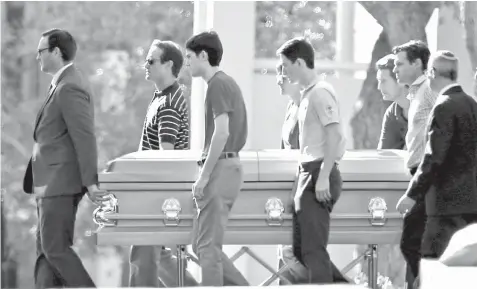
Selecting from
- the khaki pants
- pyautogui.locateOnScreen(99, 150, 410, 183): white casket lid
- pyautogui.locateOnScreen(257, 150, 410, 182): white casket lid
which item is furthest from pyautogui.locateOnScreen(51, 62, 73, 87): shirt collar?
pyautogui.locateOnScreen(257, 150, 410, 182): white casket lid

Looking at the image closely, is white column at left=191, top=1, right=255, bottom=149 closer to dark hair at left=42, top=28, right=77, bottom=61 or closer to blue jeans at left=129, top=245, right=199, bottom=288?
blue jeans at left=129, top=245, right=199, bottom=288

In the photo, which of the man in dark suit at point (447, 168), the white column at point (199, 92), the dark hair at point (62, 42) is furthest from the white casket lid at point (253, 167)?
the white column at point (199, 92)

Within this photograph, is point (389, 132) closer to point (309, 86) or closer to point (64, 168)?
point (309, 86)

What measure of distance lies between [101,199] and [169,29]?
12.8 ft

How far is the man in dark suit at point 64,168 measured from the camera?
201 inches

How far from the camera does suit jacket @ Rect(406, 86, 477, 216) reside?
4.66m

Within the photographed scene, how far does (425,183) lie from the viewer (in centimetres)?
471

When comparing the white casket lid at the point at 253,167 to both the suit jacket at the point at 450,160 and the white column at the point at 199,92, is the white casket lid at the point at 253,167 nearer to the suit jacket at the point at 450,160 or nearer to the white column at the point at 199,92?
the suit jacket at the point at 450,160

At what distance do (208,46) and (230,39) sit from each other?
1968 mm

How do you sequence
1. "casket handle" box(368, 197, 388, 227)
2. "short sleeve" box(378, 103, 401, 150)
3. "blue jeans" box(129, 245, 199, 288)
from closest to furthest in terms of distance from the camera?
"casket handle" box(368, 197, 388, 227) < "blue jeans" box(129, 245, 199, 288) < "short sleeve" box(378, 103, 401, 150)

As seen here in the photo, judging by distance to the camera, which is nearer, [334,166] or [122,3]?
[334,166]

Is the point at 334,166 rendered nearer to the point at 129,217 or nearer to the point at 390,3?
the point at 129,217

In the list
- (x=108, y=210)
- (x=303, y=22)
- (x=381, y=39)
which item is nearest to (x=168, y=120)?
(x=108, y=210)

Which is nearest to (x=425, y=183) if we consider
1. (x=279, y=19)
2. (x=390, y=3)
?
(x=390, y=3)
